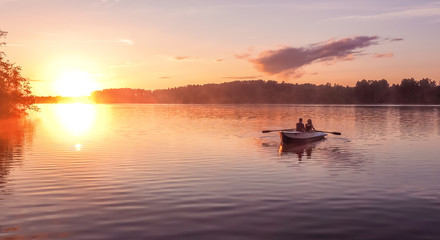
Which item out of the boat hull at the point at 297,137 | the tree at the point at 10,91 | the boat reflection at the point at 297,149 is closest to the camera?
the boat reflection at the point at 297,149

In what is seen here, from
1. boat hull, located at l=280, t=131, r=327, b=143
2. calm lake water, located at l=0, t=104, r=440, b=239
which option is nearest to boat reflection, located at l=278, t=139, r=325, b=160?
boat hull, located at l=280, t=131, r=327, b=143

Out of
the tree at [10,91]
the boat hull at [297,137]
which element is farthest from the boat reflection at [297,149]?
the tree at [10,91]

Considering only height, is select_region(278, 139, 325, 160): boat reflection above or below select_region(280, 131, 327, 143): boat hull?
below

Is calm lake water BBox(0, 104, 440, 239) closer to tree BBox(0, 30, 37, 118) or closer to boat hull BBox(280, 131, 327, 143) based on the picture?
boat hull BBox(280, 131, 327, 143)

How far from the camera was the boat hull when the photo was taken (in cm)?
4112

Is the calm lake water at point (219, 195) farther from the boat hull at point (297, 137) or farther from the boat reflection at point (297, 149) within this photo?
the boat hull at point (297, 137)

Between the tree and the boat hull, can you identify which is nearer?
the boat hull

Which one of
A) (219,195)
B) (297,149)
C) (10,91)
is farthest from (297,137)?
(10,91)

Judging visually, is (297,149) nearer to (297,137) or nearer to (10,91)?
(297,137)

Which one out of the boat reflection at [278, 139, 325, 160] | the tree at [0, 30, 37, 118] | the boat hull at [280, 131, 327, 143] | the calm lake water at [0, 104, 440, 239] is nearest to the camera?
the calm lake water at [0, 104, 440, 239]

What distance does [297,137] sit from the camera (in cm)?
4194

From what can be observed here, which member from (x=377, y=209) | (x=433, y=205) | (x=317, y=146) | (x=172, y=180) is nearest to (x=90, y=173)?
(x=172, y=180)

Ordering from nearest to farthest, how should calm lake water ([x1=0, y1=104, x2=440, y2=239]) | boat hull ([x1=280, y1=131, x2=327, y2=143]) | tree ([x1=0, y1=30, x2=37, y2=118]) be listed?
calm lake water ([x1=0, y1=104, x2=440, y2=239]), boat hull ([x1=280, y1=131, x2=327, y2=143]), tree ([x1=0, y1=30, x2=37, y2=118])

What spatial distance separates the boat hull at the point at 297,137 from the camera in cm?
4112
